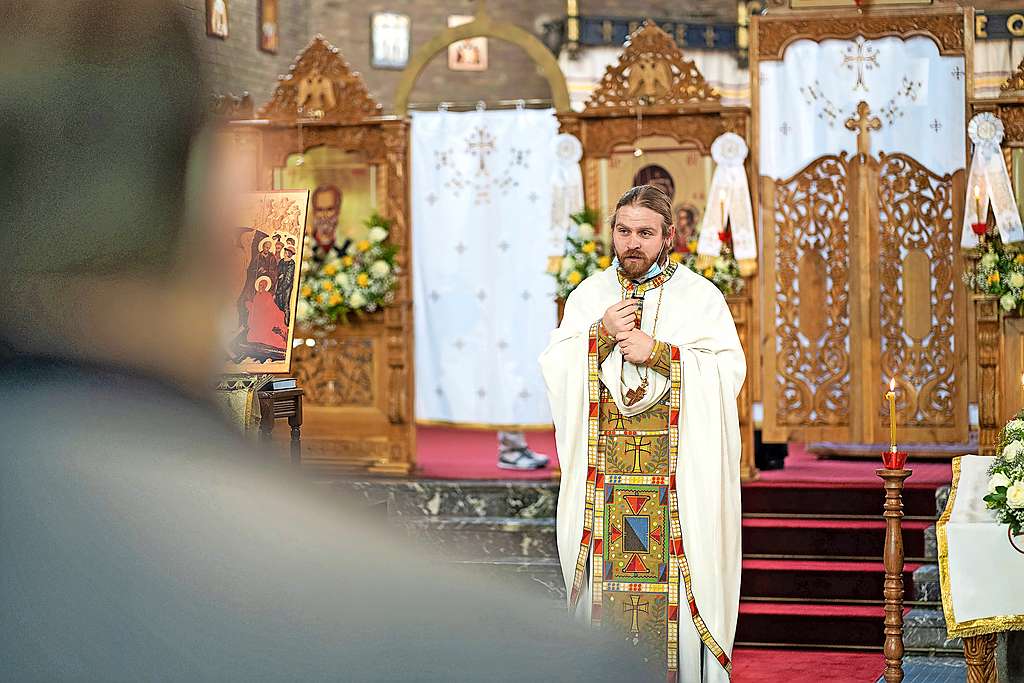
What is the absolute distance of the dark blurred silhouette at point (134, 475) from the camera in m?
0.60

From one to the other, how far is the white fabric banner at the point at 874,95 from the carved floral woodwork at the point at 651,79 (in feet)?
1.80

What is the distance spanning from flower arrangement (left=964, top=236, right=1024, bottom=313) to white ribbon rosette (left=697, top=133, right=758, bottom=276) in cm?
135

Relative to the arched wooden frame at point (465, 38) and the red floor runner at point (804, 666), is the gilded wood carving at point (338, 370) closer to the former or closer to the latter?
the arched wooden frame at point (465, 38)

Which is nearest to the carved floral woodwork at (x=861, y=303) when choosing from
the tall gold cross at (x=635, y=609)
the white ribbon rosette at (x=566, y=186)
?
the white ribbon rosette at (x=566, y=186)

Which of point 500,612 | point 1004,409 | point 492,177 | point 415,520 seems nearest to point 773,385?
point 1004,409

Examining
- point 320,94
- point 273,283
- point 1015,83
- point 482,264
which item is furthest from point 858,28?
point 273,283

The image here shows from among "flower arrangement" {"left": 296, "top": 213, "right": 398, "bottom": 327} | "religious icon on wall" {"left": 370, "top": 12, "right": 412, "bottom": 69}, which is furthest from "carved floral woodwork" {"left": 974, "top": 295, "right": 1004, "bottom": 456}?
"religious icon on wall" {"left": 370, "top": 12, "right": 412, "bottom": 69}

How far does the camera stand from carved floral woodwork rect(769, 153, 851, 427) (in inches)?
353

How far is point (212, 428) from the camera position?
0.65m

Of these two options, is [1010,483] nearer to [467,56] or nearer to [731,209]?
[731,209]

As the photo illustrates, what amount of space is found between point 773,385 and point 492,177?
3497 mm

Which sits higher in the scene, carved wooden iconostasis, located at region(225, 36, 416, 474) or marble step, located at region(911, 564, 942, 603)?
carved wooden iconostasis, located at region(225, 36, 416, 474)

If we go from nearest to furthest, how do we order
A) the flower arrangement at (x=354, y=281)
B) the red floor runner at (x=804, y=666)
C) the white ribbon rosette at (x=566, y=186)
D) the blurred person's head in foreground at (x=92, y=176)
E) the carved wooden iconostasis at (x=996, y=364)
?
the blurred person's head in foreground at (x=92, y=176) < the red floor runner at (x=804, y=666) < the carved wooden iconostasis at (x=996, y=364) < the white ribbon rosette at (x=566, y=186) < the flower arrangement at (x=354, y=281)

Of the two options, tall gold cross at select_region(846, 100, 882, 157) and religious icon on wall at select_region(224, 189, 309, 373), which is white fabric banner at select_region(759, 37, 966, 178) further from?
religious icon on wall at select_region(224, 189, 309, 373)
